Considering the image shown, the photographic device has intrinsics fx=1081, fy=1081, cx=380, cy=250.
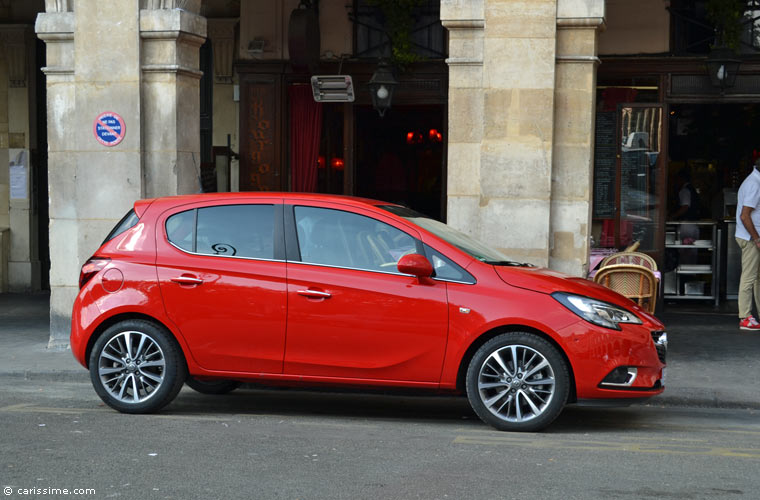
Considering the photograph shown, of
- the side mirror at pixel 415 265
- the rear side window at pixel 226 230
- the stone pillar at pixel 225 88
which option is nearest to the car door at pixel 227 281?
the rear side window at pixel 226 230

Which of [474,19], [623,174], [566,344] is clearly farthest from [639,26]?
[566,344]

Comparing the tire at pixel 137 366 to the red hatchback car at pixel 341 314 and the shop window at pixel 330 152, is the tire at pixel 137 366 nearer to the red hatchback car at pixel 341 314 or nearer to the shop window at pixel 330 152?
the red hatchback car at pixel 341 314

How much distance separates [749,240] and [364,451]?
767cm

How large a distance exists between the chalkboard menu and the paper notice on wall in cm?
901

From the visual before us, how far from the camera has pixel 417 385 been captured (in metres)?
7.74

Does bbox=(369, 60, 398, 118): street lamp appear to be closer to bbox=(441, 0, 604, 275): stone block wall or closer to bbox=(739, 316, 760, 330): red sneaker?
bbox=(441, 0, 604, 275): stone block wall

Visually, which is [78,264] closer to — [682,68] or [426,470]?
[426,470]

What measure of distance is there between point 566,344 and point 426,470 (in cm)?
160

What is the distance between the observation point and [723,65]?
14.1 metres

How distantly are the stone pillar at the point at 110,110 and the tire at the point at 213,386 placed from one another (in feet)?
10.5

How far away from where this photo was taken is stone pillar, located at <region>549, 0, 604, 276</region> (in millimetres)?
11305

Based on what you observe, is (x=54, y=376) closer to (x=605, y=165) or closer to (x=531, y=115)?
(x=531, y=115)

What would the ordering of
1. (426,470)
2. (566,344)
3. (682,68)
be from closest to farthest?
(426,470)
(566,344)
(682,68)

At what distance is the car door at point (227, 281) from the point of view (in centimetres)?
793
